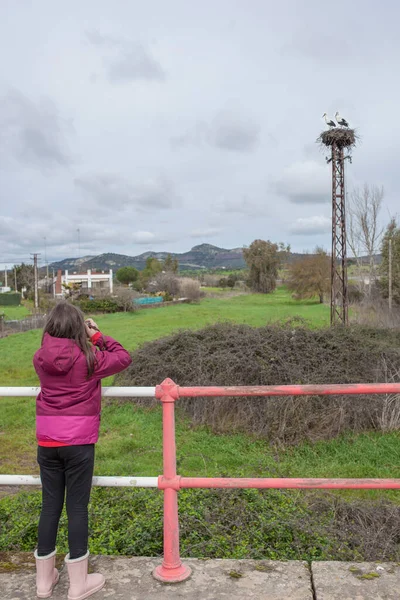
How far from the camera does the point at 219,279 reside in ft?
342

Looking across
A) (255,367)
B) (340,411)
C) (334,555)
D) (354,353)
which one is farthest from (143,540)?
(354,353)

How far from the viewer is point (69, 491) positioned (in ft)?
8.85

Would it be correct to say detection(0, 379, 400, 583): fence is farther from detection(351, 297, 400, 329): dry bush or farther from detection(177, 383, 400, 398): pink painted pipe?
detection(351, 297, 400, 329): dry bush

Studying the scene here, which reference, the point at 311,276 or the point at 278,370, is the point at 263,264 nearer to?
the point at 311,276

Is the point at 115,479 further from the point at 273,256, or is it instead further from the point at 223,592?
the point at 273,256

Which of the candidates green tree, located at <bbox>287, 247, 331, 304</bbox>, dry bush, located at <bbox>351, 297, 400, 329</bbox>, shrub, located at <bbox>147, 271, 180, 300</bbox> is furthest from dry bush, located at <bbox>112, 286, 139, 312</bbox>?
dry bush, located at <bbox>351, 297, 400, 329</bbox>

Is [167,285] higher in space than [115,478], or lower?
higher

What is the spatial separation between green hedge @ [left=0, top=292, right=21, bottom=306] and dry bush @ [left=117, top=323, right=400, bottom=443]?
63982 mm

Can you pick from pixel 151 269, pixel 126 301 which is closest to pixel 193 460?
pixel 126 301

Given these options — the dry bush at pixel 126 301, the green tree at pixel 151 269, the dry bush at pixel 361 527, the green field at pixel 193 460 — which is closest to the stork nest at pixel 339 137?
the green field at pixel 193 460

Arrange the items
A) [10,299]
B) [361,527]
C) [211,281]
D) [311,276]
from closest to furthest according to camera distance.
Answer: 1. [361,527]
2. [311,276]
3. [10,299]
4. [211,281]

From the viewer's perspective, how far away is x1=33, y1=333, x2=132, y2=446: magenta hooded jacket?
8.66 feet

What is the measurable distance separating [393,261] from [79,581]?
111ft

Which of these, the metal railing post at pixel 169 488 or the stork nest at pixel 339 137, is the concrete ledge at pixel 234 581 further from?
the stork nest at pixel 339 137
